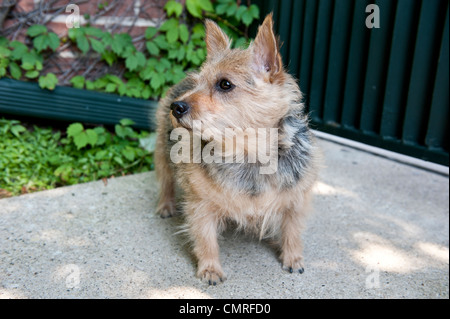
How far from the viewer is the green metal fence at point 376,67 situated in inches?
137

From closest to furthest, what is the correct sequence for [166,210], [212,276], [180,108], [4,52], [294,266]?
1. [180,108]
2. [212,276]
3. [294,266]
4. [166,210]
5. [4,52]

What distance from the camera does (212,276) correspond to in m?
2.57

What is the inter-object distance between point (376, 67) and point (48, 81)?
310cm

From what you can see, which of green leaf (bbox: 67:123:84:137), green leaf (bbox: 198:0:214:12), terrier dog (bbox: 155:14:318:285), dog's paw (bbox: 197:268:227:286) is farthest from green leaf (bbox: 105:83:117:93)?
dog's paw (bbox: 197:268:227:286)

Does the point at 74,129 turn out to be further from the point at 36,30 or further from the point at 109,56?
the point at 36,30

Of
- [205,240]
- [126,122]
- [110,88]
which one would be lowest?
[205,240]

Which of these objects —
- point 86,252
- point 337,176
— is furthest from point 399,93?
point 86,252

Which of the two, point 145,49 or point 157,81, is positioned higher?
point 145,49

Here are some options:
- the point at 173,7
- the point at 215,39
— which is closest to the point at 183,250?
the point at 215,39

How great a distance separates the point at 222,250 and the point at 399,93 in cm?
218

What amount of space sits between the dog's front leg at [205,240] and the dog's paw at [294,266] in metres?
0.44
